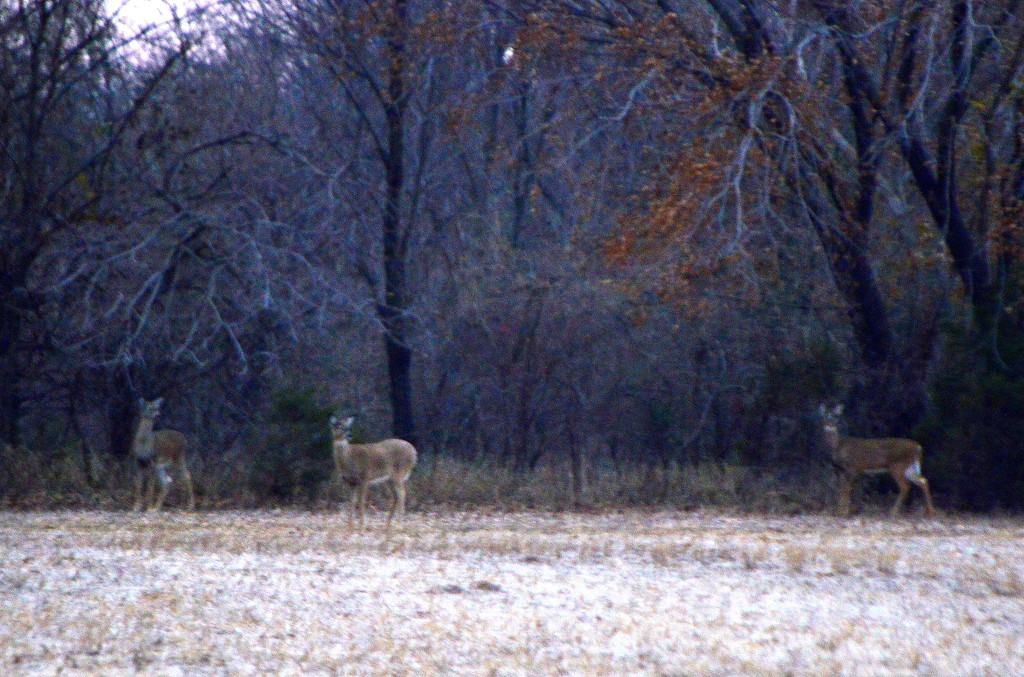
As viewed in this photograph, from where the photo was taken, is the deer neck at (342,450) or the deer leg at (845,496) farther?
the deer leg at (845,496)

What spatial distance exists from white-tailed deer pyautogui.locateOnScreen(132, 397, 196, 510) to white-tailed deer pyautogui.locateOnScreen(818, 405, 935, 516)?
355 inches

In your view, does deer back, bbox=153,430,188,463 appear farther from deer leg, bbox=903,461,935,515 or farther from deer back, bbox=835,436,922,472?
deer leg, bbox=903,461,935,515

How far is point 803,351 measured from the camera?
22.7m

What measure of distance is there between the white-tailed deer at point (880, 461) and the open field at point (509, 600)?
237 cm

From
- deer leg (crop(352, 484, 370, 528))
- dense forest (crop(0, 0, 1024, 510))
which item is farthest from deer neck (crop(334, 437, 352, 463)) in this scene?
dense forest (crop(0, 0, 1024, 510))

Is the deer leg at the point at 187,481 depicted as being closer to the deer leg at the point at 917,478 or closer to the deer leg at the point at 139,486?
the deer leg at the point at 139,486

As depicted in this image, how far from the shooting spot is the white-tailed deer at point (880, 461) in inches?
734

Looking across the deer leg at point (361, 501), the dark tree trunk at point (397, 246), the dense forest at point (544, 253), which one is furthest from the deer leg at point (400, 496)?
the dark tree trunk at point (397, 246)

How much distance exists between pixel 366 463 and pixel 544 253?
37.8 ft

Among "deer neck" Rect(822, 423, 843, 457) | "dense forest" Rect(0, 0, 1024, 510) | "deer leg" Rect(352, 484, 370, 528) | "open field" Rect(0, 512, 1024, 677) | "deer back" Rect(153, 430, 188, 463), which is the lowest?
"open field" Rect(0, 512, 1024, 677)

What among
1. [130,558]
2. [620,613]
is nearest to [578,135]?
[130,558]

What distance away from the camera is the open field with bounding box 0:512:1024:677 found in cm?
812

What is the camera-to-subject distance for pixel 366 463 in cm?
1659

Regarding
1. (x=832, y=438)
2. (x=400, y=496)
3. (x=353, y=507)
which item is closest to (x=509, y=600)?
(x=400, y=496)
